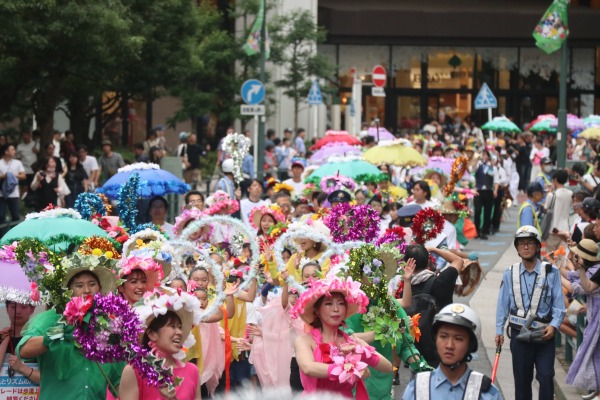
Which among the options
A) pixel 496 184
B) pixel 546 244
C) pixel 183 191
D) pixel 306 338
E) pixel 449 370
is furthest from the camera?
pixel 496 184

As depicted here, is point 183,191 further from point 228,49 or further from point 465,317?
point 228,49

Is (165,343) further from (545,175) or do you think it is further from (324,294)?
(545,175)

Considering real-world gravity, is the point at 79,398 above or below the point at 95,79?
below

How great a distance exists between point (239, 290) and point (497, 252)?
14.7 metres

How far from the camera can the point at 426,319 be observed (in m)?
10.4

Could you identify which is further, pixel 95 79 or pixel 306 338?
pixel 95 79

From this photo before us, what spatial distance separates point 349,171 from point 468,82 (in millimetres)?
35992

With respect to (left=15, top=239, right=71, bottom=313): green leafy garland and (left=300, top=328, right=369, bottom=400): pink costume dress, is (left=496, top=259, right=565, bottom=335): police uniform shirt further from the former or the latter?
(left=15, top=239, right=71, bottom=313): green leafy garland

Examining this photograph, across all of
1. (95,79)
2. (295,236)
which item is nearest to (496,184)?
(95,79)

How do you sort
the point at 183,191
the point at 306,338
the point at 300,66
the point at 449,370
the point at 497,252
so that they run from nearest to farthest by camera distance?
the point at 449,370 < the point at 306,338 < the point at 183,191 < the point at 497,252 < the point at 300,66

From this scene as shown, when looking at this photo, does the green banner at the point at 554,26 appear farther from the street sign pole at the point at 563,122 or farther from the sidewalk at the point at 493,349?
the sidewalk at the point at 493,349

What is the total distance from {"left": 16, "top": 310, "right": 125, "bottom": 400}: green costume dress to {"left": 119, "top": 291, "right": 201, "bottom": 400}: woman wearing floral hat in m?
0.76

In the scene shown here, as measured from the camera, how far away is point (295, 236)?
11312mm

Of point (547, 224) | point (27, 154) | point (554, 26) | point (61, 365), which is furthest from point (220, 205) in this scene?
point (554, 26)
